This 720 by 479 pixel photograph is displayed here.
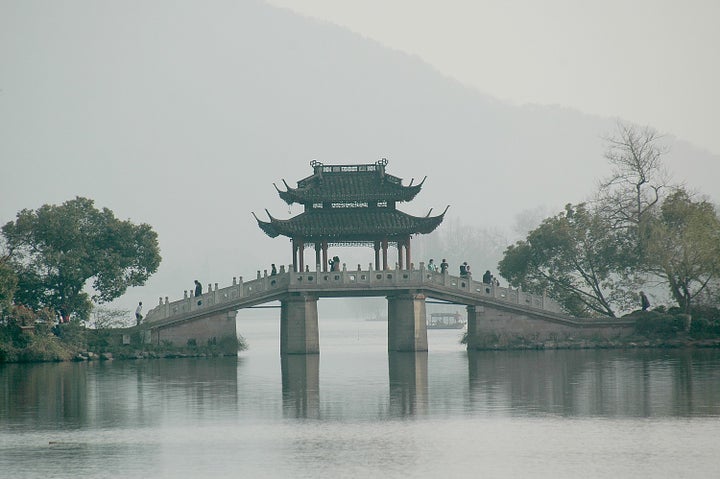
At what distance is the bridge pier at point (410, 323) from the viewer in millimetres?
65375

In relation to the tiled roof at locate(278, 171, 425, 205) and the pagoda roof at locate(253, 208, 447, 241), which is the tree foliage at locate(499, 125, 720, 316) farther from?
the tiled roof at locate(278, 171, 425, 205)

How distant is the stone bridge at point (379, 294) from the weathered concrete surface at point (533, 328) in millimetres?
54

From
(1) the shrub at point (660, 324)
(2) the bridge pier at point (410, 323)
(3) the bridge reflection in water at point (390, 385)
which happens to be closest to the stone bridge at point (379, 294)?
(2) the bridge pier at point (410, 323)

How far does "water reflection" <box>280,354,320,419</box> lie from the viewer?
37750 mm

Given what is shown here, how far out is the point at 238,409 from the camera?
3816 centimetres

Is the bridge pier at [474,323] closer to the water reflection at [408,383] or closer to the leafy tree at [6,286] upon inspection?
the water reflection at [408,383]

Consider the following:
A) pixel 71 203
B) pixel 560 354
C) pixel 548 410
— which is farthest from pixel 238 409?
pixel 71 203

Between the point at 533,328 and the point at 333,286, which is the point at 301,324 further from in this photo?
the point at 533,328

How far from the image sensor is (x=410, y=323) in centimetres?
6581

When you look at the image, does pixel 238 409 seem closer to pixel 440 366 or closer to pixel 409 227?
pixel 440 366

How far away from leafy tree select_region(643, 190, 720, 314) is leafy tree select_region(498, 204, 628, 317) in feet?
8.97

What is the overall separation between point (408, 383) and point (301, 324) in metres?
19.2

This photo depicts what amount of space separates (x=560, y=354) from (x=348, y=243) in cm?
1464

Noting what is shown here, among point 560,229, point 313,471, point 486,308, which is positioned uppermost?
point 560,229
